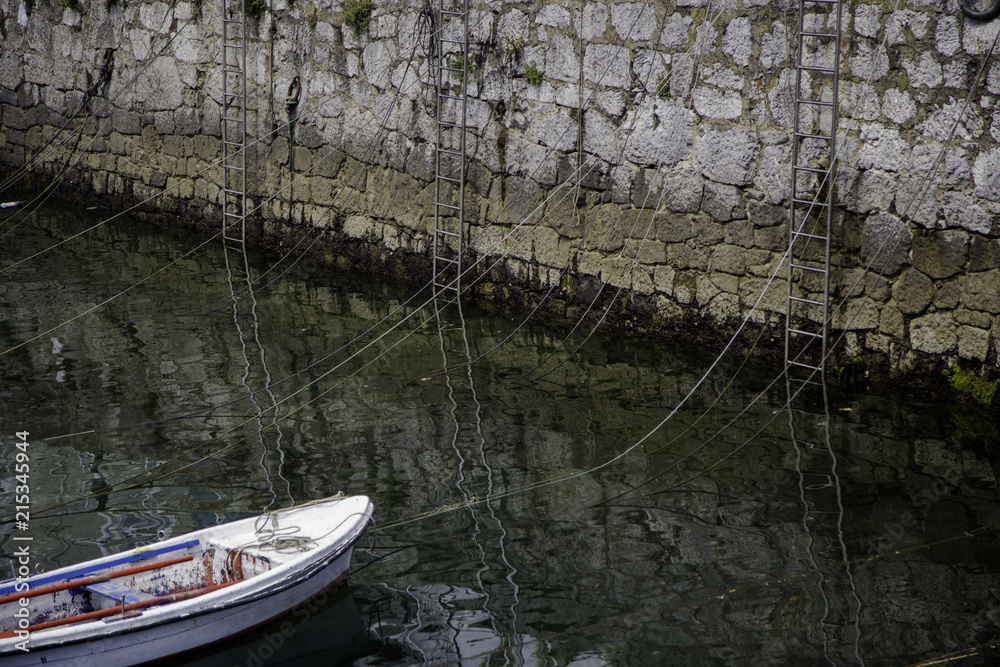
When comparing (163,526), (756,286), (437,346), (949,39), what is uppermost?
(949,39)

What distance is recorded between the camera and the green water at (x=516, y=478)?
3.89m

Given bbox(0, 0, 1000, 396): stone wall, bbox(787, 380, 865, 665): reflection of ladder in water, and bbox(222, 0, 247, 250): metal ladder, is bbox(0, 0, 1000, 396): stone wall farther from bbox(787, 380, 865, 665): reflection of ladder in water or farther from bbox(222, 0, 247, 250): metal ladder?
bbox(787, 380, 865, 665): reflection of ladder in water

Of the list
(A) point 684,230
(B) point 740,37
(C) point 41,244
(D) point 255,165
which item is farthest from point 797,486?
(C) point 41,244

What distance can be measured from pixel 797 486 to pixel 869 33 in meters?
2.74

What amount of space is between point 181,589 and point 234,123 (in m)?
6.18

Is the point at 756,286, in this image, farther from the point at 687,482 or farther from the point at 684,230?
the point at 687,482

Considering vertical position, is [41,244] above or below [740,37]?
below

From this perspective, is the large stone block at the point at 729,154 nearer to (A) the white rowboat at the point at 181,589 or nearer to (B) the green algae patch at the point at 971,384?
(B) the green algae patch at the point at 971,384

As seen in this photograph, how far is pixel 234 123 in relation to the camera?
9.39 meters

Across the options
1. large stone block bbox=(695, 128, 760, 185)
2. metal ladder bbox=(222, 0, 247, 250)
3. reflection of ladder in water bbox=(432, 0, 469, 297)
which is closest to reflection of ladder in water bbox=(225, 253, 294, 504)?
metal ladder bbox=(222, 0, 247, 250)

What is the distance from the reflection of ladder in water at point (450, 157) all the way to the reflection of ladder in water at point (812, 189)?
2.57m

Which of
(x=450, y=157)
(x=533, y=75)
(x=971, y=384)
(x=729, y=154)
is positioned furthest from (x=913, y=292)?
(x=450, y=157)

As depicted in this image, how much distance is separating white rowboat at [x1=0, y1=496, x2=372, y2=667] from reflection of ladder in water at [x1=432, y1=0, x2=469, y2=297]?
3789 mm

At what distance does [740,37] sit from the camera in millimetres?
6332
